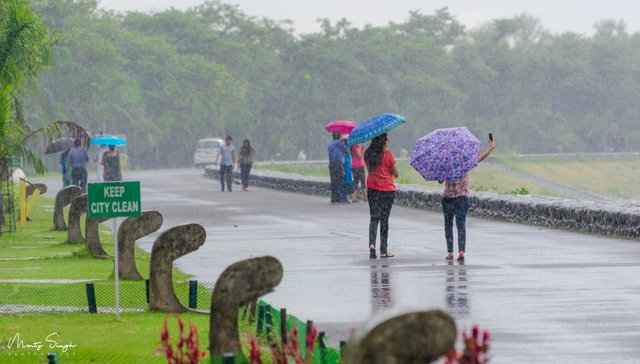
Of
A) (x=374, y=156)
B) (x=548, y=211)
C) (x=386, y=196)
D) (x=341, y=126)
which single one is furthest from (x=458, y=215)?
(x=341, y=126)

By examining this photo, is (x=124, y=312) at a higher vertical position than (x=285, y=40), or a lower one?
lower

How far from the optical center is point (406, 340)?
6.55m

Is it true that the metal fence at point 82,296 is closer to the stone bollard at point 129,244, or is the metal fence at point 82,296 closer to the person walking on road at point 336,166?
the stone bollard at point 129,244

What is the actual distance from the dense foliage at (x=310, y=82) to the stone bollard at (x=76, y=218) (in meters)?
60.3

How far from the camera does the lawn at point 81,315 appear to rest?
12484 mm

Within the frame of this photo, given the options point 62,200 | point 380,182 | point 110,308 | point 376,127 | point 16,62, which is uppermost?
point 16,62

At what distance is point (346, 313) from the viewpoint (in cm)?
1523

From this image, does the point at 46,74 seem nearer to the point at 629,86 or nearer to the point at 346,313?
the point at 629,86

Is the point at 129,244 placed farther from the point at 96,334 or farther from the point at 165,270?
the point at 96,334

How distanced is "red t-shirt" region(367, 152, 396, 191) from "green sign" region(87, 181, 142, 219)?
6.90m

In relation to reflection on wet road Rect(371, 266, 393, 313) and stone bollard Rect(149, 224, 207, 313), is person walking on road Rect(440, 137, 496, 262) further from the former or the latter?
stone bollard Rect(149, 224, 207, 313)

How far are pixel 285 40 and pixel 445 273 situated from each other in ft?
327

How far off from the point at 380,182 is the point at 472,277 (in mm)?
3335

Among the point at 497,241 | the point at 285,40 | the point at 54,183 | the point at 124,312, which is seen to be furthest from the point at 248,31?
the point at 124,312
